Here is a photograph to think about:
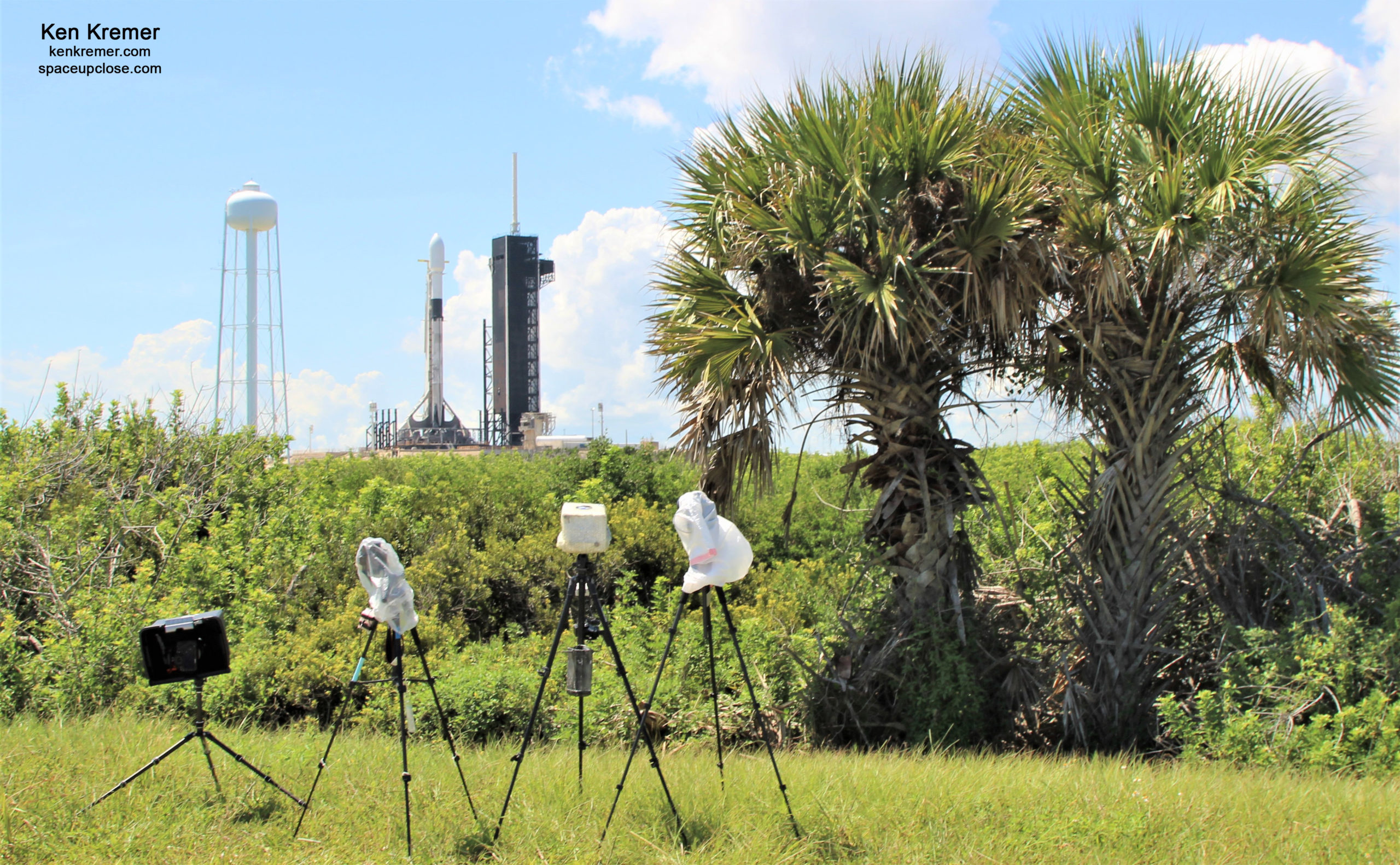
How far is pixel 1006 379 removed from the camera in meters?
7.61

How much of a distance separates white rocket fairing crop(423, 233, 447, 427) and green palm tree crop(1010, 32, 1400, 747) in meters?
65.7

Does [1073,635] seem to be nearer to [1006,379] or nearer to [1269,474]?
[1006,379]

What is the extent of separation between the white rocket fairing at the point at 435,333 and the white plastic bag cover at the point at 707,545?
221 feet

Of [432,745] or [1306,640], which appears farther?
[432,745]

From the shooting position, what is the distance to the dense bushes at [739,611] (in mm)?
6395

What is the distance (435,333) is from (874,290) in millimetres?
67825

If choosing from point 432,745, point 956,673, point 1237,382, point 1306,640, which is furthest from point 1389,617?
point 432,745

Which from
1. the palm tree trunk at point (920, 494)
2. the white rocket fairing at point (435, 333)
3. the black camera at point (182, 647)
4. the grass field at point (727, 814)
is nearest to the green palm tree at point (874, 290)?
the palm tree trunk at point (920, 494)

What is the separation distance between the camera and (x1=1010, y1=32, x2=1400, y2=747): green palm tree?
6254 millimetres

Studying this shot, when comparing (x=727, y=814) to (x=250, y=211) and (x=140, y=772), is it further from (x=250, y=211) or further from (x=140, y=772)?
(x=250, y=211)

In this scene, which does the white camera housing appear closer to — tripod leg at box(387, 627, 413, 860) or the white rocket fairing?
tripod leg at box(387, 627, 413, 860)

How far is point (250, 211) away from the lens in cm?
5659

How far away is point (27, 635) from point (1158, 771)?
9.78 m

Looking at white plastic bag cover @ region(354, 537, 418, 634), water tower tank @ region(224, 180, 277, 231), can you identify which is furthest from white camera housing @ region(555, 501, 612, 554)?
water tower tank @ region(224, 180, 277, 231)
